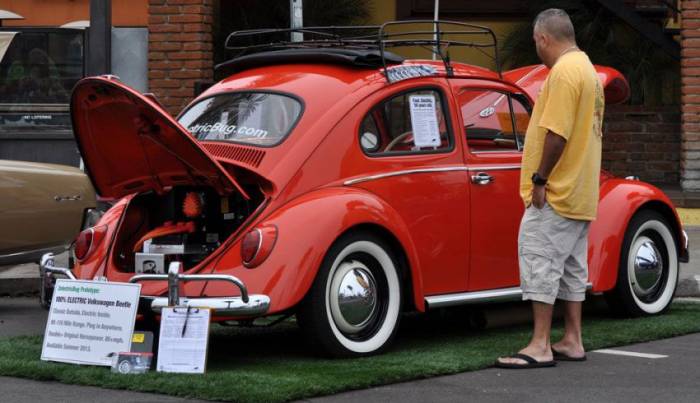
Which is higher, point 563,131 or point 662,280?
point 563,131

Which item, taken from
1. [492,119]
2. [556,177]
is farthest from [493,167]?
[556,177]

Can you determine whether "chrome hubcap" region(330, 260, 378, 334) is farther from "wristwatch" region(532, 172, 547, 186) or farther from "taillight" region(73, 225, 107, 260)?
"taillight" region(73, 225, 107, 260)

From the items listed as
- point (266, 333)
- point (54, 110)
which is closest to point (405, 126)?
point (266, 333)

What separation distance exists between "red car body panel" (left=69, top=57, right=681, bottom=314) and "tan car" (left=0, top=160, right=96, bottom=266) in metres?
1.92

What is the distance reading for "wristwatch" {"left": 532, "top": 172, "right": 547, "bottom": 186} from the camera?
7191mm

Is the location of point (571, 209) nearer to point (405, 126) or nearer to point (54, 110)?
point (405, 126)

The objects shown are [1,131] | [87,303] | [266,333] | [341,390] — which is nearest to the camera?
[341,390]

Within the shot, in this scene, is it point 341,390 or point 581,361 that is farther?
point 581,361

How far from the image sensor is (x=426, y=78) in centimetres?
814

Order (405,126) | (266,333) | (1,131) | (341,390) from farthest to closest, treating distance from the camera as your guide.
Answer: (1,131) → (266,333) → (405,126) → (341,390)

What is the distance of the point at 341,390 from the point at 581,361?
165cm

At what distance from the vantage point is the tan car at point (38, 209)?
9688 millimetres

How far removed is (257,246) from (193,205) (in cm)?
75

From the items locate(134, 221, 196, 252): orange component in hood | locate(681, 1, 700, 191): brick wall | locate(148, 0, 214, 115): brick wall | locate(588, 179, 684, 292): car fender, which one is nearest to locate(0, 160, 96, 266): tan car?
locate(134, 221, 196, 252): orange component in hood
